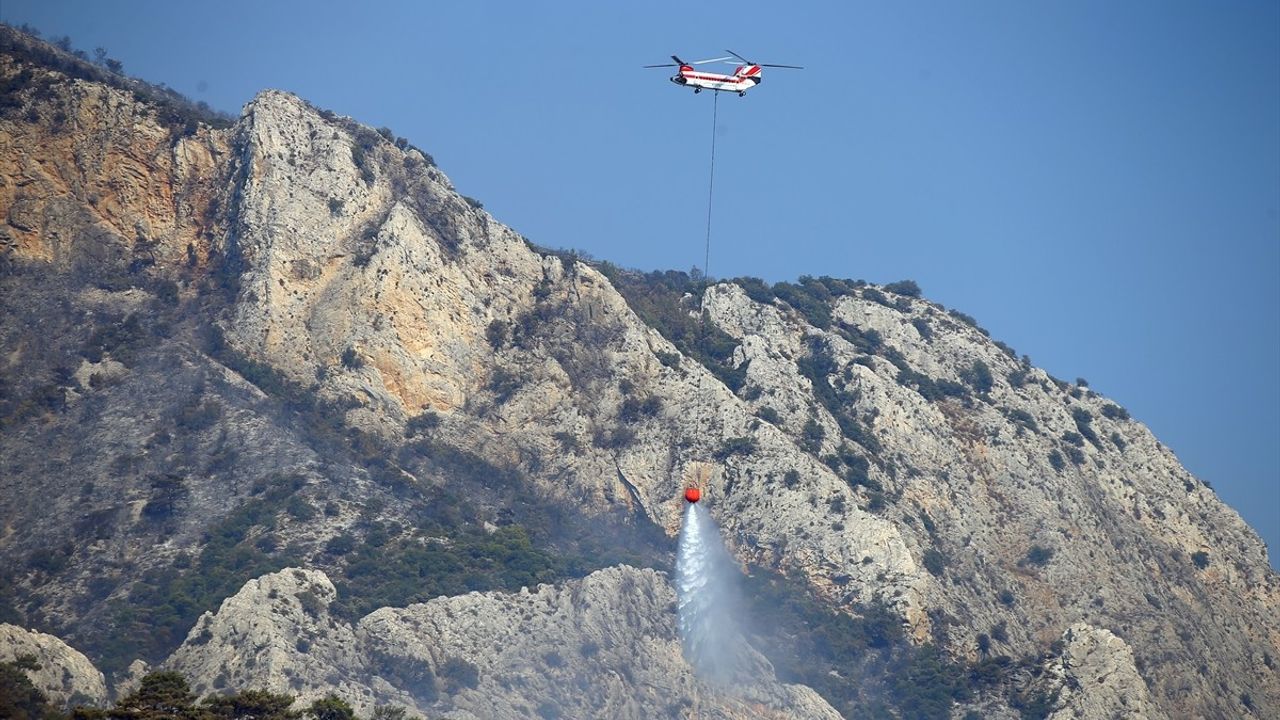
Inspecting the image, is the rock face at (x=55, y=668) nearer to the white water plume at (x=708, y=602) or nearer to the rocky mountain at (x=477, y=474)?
the rocky mountain at (x=477, y=474)

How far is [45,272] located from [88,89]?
1362 cm

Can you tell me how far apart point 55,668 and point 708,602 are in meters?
41.2

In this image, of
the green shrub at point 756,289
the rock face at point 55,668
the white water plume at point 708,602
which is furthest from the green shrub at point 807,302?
the rock face at point 55,668

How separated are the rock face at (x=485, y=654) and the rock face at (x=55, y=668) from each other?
5.27 metres

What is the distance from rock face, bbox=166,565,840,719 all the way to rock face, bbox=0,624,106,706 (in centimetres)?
527

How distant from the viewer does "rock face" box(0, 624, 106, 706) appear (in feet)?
287

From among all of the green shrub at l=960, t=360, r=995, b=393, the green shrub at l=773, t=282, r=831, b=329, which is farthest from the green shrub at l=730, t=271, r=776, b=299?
the green shrub at l=960, t=360, r=995, b=393

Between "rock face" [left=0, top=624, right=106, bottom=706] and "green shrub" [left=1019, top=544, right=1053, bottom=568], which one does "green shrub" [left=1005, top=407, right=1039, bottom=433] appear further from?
"rock face" [left=0, top=624, right=106, bottom=706]

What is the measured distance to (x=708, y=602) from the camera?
11506 centimetres

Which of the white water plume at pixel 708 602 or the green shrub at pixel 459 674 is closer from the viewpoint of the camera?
the green shrub at pixel 459 674

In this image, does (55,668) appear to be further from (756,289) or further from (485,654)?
(756,289)

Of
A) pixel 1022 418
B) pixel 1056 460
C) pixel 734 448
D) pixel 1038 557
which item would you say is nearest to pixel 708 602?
pixel 734 448

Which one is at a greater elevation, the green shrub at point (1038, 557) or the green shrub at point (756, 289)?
the green shrub at point (756, 289)

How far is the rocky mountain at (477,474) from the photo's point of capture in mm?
105500
